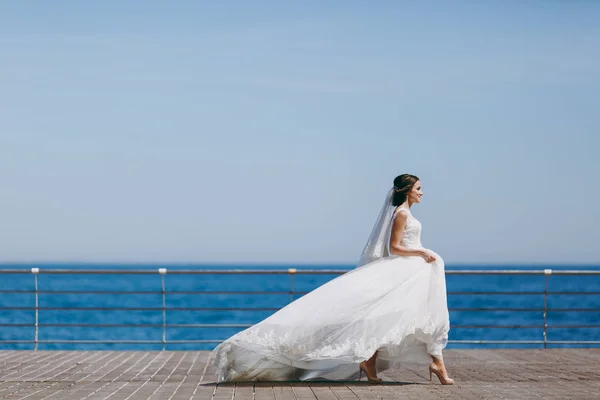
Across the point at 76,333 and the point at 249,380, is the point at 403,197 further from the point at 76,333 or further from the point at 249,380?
the point at 76,333

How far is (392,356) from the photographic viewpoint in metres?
9.38

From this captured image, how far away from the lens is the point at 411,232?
953 cm

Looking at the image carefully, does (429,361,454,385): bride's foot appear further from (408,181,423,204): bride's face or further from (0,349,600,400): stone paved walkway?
(408,181,423,204): bride's face

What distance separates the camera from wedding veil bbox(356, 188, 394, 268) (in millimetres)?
9672

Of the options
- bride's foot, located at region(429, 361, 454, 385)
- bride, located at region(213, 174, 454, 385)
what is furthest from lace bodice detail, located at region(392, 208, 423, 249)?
bride's foot, located at region(429, 361, 454, 385)

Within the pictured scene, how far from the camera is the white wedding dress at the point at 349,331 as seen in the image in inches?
363

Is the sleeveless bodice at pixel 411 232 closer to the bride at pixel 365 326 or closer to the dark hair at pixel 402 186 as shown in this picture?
the bride at pixel 365 326

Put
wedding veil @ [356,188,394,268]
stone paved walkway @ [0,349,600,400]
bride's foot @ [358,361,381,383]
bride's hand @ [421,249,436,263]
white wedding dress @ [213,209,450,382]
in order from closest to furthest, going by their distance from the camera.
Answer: stone paved walkway @ [0,349,600,400] → white wedding dress @ [213,209,450,382] → bride's foot @ [358,361,381,383] → bride's hand @ [421,249,436,263] → wedding veil @ [356,188,394,268]

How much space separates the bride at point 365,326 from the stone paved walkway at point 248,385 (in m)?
0.22

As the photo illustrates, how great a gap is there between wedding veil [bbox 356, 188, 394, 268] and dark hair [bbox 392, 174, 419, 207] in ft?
0.21

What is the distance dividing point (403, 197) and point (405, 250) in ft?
1.65

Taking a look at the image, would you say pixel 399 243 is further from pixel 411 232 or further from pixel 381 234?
pixel 381 234

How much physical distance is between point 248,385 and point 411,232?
208 centimetres

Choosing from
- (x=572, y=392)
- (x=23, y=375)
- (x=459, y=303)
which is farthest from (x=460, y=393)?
(x=459, y=303)
